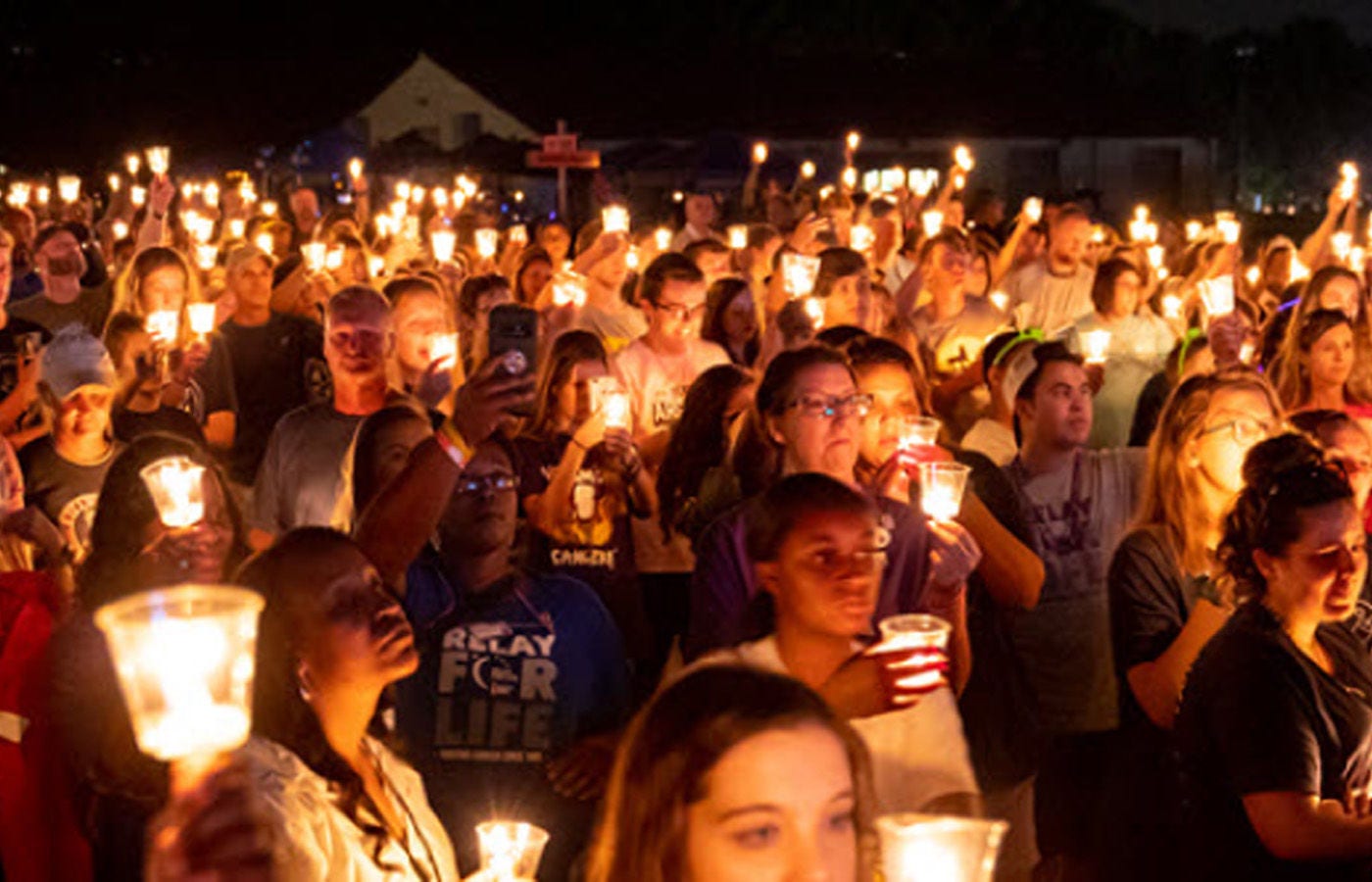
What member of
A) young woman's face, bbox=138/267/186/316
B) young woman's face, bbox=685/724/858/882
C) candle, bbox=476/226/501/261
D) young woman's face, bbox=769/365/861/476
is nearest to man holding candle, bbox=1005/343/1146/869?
young woman's face, bbox=769/365/861/476

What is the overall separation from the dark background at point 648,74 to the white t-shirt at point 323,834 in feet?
169

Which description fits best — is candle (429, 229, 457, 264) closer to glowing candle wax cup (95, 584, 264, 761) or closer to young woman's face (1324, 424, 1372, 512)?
young woman's face (1324, 424, 1372, 512)

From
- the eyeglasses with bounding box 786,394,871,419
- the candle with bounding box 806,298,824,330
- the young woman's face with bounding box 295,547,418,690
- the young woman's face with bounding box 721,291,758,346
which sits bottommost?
the young woman's face with bounding box 295,547,418,690

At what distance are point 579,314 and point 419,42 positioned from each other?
62.6 meters

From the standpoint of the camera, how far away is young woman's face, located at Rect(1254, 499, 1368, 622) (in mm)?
4410

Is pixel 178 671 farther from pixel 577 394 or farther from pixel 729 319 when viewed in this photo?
pixel 729 319

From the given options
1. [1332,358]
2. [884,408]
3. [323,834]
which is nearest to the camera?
[323,834]

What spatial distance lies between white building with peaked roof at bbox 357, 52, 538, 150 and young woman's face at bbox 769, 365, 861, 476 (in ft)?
179

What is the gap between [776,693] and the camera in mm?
2914

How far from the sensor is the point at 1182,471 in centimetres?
554

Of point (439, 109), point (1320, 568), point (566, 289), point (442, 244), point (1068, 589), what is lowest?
point (1068, 589)

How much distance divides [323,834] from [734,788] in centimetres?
95

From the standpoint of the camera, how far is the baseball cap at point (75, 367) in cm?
644

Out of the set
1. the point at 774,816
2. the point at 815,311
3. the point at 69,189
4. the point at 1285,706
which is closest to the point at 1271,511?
the point at 1285,706
